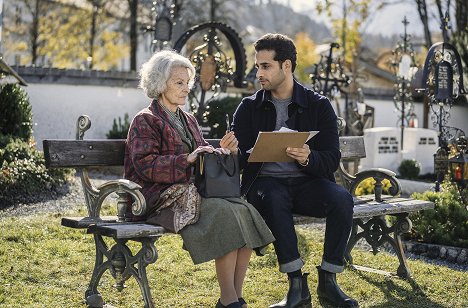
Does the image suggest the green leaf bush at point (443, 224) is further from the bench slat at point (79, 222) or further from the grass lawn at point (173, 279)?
the bench slat at point (79, 222)

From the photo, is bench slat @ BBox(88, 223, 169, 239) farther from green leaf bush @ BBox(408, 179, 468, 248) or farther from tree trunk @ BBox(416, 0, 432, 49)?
tree trunk @ BBox(416, 0, 432, 49)

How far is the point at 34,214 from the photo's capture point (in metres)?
8.82

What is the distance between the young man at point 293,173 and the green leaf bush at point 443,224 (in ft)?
7.80

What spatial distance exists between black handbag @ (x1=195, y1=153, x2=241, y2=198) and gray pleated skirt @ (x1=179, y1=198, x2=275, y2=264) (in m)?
0.07

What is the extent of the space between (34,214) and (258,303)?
12.9ft

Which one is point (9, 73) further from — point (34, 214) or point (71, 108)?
point (34, 214)

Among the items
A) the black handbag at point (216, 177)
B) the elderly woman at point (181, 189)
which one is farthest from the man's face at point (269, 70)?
the black handbag at point (216, 177)

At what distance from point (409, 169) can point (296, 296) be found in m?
9.49

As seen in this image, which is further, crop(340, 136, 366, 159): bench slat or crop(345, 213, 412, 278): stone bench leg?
crop(340, 136, 366, 159): bench slat

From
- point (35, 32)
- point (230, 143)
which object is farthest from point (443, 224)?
point (35, 32)

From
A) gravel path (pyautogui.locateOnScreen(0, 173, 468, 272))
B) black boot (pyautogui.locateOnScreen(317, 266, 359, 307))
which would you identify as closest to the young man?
black boot (pyautogui.locateOnScreen(317, 266, 359, 307))

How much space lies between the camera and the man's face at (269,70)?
218 inches

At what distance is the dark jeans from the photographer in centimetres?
525

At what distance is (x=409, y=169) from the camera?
14.4 metres
